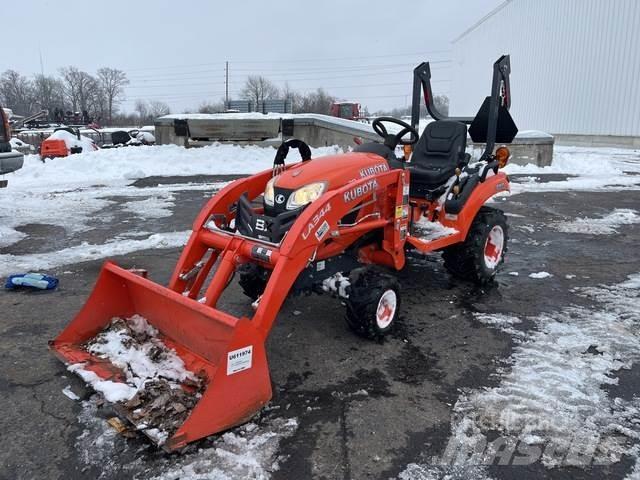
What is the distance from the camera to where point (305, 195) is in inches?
151

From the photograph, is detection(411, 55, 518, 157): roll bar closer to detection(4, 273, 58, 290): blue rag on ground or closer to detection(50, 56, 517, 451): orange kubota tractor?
detection(50, 56, 517, 451): orange kubota tractor

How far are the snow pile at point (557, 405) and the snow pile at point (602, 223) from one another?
3.90 meters

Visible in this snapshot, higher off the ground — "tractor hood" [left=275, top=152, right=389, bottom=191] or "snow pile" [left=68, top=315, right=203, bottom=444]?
"tractor hood" [left=275, top=152, right=389, bottom=191]

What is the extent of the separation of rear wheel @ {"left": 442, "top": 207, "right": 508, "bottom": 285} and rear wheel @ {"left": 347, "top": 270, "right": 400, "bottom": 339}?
1389mm

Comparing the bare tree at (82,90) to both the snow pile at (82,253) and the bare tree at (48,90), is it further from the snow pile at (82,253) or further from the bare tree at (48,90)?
the snow pile at (82,253)

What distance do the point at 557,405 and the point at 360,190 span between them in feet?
6.11

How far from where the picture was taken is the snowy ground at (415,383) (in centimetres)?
261

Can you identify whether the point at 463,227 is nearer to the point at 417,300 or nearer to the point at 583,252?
the point at 417,300

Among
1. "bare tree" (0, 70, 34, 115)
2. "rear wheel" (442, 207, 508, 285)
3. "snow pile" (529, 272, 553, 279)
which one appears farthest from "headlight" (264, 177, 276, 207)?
"bare tree" (0, 70, 34, 115)

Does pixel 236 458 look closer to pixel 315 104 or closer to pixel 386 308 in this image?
pixel 386 308

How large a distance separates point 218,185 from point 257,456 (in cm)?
1000

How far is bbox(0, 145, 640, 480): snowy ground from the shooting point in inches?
103

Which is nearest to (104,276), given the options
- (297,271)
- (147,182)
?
(297,271)

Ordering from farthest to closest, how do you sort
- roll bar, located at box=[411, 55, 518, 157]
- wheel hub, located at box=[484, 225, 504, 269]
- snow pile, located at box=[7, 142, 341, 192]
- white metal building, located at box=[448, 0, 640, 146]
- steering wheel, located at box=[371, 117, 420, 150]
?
white metal building, located at box=[448, 0, 640, 146], snow pile, located at box=[7, 142, 341, 192], wheel hub, located at box=[484, 225, 504, 269], roll bar, located at box=[411, 55, 518, 157], steering wheel, located at box=[371, 117, 420, 150]
